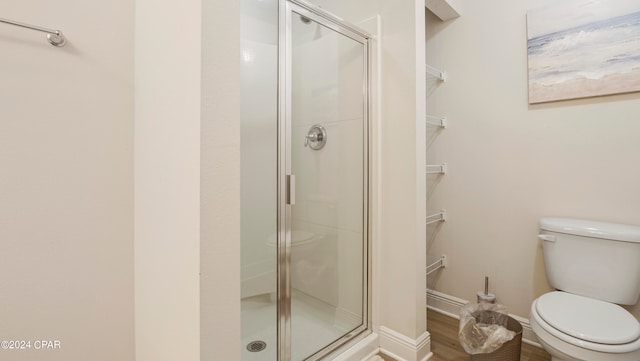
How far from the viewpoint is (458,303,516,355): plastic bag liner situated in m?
1.35

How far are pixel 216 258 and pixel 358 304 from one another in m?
1.25

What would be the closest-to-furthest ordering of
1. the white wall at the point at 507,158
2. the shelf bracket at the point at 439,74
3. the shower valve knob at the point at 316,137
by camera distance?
the white wall at the point at 507,158 → the shower valve knob at the point at 316,137 → the shelf bracket at the point at 439,74

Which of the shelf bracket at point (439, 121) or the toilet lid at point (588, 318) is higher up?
the shelf bracket at point (439, 121)

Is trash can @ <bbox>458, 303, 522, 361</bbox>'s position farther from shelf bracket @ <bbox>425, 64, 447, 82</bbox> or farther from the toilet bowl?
shelf bracket @ <bbox>425, 64, 447, 82</bbox>

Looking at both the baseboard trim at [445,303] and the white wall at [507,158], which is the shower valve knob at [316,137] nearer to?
the white wall at [507,158]

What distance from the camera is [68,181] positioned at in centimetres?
95

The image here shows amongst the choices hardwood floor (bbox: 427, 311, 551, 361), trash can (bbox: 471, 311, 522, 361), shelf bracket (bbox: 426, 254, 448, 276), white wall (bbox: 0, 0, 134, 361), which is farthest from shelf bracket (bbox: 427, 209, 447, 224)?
white wall (bbox: 0, 0, 134, 361)

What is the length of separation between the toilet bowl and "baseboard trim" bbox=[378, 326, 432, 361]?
556 mm

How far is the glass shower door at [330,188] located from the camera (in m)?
1.52

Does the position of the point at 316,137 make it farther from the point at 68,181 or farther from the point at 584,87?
the point at 584,87

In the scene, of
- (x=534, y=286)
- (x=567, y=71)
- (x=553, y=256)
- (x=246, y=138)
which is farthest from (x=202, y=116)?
(x=534, y=286)

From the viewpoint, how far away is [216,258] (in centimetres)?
68

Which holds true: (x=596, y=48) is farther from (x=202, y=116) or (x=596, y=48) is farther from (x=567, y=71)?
(x=202, y=116)

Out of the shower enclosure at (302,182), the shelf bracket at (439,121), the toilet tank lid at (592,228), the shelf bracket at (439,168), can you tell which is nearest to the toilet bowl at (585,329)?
the toilet tank lid at (592,228)
